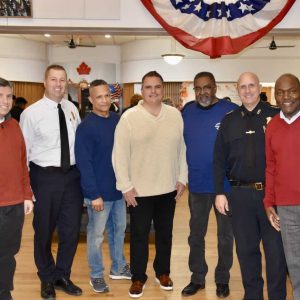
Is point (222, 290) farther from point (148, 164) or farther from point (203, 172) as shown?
point (148, 164)

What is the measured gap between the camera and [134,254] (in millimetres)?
3426

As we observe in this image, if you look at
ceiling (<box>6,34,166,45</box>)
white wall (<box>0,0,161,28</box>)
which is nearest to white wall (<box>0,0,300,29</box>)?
white wall (<box>0,0,161,28</box>)

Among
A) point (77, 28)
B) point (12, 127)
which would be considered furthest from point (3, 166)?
point (77, 28)

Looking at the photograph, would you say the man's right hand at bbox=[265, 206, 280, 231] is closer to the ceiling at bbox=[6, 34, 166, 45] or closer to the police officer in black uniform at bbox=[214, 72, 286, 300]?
the police officer in black uniform at bbox=[214, 72, 286, 300]

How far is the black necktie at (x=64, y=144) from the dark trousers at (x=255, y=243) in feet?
4.07

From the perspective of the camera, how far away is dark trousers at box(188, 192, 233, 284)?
3408mm

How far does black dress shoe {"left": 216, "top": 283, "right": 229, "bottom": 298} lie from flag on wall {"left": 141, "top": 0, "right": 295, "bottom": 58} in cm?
225

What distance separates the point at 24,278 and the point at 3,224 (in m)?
1.20

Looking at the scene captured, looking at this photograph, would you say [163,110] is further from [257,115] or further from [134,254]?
[134,254]

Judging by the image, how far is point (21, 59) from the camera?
13.7 meters

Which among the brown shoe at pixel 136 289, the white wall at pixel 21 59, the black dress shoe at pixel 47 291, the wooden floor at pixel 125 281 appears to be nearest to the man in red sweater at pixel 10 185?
the black dress shoe at pixel 47 291

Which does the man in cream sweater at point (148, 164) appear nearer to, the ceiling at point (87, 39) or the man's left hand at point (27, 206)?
the man's left hand at point (27, 206)

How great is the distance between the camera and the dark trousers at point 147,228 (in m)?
3.36

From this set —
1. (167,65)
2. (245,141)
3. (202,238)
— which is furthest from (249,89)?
(167,65)
